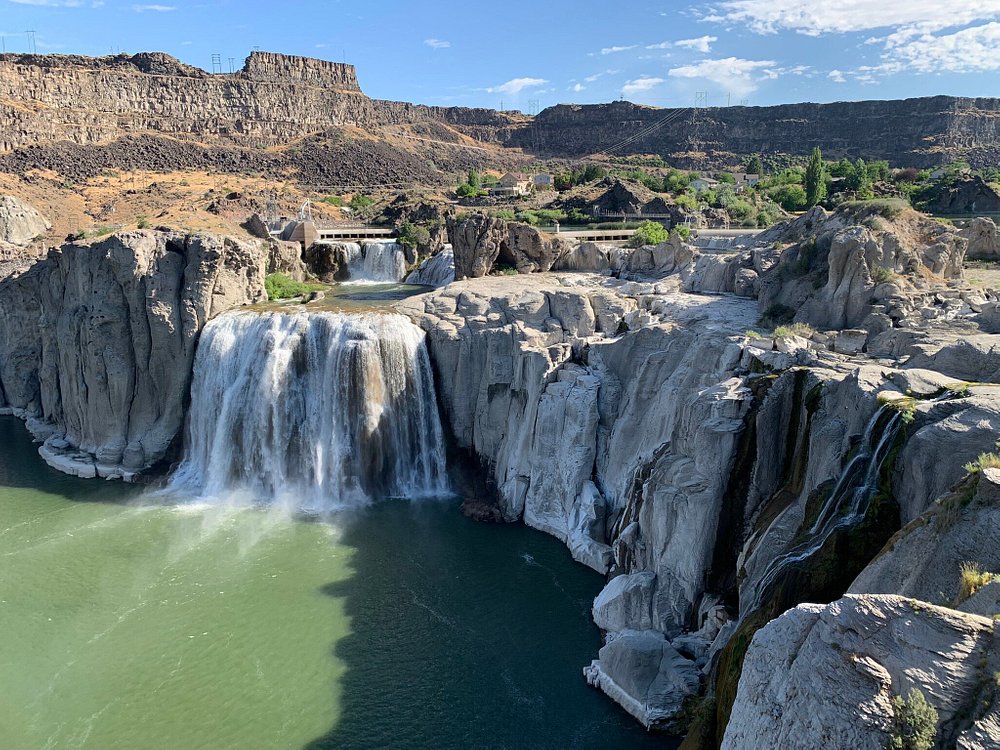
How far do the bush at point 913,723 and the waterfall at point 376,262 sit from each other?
128 ft

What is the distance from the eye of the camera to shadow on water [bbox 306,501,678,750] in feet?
49.6

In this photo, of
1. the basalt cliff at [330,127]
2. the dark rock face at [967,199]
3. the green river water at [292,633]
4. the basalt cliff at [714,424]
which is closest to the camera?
the basalt cliff at [714,424]

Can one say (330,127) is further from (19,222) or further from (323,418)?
(323,418)

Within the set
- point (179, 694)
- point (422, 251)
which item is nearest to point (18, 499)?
point (179, 694)

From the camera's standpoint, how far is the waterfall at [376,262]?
43906 mm

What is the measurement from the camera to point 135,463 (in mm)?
27984

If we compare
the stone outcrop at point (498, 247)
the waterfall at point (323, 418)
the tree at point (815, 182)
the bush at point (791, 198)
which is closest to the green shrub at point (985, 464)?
the waterfall at point (323, 418)

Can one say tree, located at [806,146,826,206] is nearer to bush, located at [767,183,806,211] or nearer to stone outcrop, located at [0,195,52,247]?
bush, located at [767,183,806,211]

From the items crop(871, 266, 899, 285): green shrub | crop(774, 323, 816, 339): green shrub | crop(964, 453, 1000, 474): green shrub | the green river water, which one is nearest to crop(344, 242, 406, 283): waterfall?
the green river water

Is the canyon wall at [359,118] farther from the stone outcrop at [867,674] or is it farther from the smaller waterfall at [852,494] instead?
the stone outcrop at [867,674]

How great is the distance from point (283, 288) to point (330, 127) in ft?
270

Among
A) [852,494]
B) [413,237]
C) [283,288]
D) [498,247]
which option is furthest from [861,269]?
[413,237]

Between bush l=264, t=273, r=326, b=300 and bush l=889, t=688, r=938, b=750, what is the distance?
100.0ft

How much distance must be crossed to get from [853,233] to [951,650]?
1795 cm
